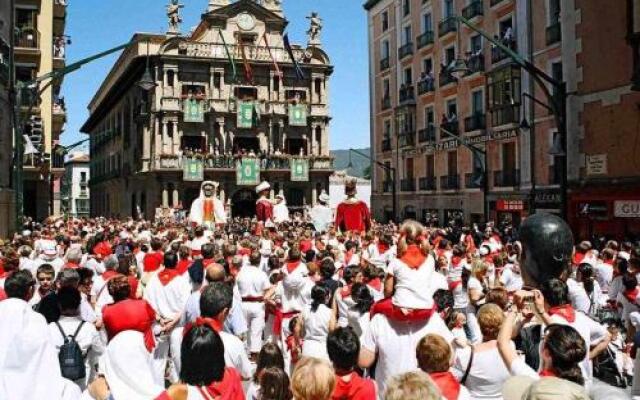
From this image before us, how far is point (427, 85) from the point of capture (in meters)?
36.0

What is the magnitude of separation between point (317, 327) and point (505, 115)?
80.3 ft

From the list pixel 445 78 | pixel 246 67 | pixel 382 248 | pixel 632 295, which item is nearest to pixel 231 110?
pixel 246 67

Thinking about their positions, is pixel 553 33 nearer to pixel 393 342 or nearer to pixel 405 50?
pixel 405 50

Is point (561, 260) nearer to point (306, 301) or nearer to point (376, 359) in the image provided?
point (376, 359)

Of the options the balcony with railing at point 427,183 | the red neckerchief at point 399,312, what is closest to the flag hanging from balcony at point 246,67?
the balcony with railing at point 427,183

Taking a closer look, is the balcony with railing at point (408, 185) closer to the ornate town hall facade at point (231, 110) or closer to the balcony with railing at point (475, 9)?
the ornate town hall facade at point (231, 110)

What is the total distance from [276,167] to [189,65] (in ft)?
29.0

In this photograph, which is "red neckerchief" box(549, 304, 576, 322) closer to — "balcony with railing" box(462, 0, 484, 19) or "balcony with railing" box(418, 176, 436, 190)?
"balcony with railing" box(462, 0, 484, 19)

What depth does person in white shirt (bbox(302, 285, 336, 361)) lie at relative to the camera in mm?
7012

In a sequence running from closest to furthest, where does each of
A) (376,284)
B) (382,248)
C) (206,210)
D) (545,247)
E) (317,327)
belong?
1. (545,247)
2. (317,327)
3. (376,284)
4. (382,248)
5. (206,210)

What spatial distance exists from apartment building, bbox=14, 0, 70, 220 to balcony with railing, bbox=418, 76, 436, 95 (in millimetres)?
19019

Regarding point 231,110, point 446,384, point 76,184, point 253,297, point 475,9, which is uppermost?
point 475,9

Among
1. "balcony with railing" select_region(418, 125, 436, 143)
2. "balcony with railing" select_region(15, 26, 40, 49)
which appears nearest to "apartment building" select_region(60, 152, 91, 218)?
"balcony with railing" select_region(15, 26, 40, 49)

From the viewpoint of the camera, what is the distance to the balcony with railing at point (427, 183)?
118ft
